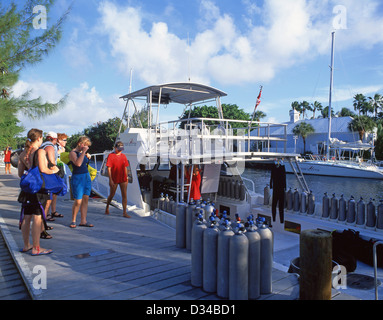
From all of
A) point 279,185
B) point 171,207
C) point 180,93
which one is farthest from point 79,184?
point 180,93

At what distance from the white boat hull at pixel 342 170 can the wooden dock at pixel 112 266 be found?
32.8 meters

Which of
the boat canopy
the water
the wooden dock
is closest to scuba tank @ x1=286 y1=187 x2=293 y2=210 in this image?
the boat canopy

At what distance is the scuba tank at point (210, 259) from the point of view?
3285 millimetres

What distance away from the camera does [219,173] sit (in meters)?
10.4

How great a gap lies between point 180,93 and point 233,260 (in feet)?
29.6

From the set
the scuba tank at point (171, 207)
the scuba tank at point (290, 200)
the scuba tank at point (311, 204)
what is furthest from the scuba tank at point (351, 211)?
Answer: the scuba tank at point (171, 207)

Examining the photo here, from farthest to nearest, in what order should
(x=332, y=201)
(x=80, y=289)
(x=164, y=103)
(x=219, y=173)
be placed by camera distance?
1. (x=164, y=103)
2. (x=219, y=173)
3. (x=332, y=201)
4. (x=80, y=289)

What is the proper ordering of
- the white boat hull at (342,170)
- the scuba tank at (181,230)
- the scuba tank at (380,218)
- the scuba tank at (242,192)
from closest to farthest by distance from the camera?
the scuba tank at (181,230)
the scuba tank at (380,218)
the scuba tank at (242,192)
the white boat hull at (342,170)

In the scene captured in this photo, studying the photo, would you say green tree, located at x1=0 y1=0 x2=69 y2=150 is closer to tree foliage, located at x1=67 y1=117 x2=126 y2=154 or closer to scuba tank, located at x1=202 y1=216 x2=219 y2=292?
scuba tank, located at x1=202 y1=216 x2=219 y2=292

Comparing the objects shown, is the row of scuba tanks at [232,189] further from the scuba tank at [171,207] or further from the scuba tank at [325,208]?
the scuba tank at [171,207]

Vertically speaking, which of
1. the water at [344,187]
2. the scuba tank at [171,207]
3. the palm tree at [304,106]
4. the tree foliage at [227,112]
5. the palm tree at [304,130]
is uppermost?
the palm tree at [304,106]
